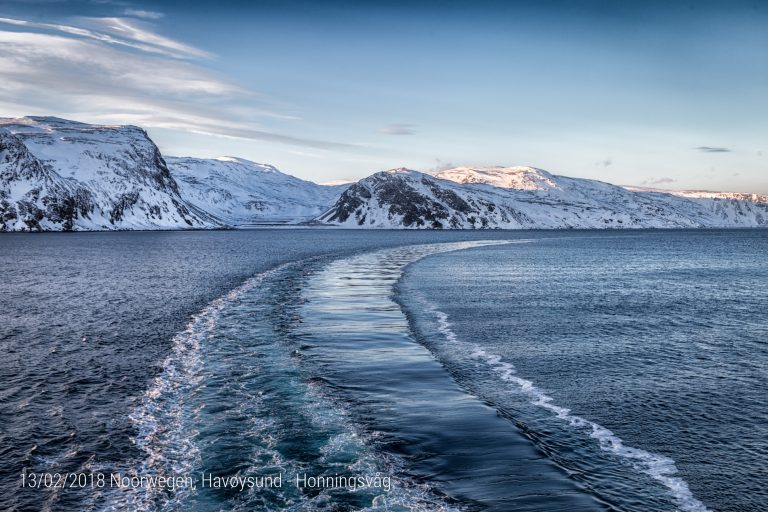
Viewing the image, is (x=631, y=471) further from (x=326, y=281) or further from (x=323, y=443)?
(x=326, y=281)

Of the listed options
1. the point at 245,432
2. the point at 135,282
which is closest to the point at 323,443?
the point at 245,432

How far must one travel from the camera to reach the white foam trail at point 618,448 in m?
14.9

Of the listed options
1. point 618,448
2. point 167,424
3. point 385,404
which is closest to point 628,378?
point 618,448

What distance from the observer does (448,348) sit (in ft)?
106

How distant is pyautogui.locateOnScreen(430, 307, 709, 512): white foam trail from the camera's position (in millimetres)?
14930

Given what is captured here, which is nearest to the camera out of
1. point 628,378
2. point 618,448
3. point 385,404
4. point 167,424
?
point 618,448

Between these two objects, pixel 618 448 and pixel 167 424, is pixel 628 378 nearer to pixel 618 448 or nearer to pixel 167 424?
pixel 618 448

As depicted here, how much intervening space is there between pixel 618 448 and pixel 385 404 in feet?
27.3

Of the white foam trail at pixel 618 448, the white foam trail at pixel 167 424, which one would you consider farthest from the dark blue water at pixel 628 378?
the white foam trail at pixel 167 424

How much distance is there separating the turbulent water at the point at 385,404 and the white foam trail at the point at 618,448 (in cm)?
8

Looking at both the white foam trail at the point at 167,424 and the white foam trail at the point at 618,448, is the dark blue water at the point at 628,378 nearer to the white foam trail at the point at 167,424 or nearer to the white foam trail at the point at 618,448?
the white foam trail at the point at 618,448

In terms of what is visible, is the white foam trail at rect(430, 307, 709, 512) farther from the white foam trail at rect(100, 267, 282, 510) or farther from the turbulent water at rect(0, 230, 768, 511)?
the white foam trail at rect(100, 267, 282, 510)

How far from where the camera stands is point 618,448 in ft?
59.1

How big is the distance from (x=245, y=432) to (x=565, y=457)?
33.1ft
